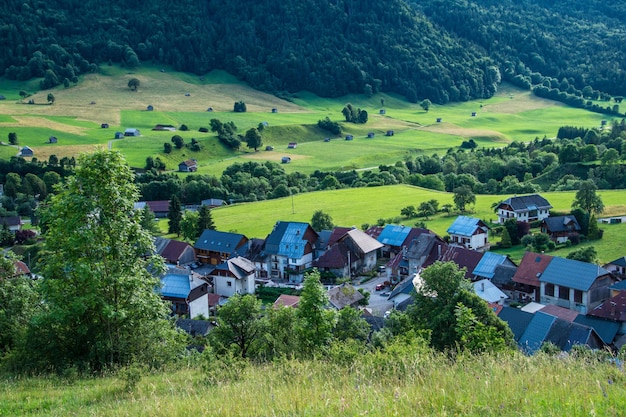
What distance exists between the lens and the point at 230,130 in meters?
124

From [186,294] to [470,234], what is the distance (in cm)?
2617

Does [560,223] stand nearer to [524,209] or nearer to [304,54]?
[524,209]

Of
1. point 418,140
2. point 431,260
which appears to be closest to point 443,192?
point 431,260

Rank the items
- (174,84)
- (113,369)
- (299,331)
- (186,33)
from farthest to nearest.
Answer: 1. (186,33)
2. (174,84)
3. (299,331)
4. (113,369)

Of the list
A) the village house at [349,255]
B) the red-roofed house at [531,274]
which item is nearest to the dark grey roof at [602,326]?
the red-roofed house at [531,274]

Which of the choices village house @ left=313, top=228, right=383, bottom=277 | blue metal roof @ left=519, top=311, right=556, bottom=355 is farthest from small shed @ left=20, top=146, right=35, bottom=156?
blue metal roof @ left=519, top=311, right=556, bottom=355

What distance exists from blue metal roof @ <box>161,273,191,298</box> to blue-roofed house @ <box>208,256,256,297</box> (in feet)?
18.9

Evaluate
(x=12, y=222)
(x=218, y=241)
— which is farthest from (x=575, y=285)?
(x=12, y=222)

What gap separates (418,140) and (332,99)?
5219 centimetres

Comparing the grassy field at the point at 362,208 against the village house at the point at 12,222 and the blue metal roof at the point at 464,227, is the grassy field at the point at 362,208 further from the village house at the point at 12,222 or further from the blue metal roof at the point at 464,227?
the village house at the point at 12,222

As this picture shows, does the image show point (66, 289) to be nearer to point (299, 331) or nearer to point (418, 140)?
point (299, 331)

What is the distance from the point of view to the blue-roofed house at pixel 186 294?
44.9 meters

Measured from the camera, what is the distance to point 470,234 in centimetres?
5709

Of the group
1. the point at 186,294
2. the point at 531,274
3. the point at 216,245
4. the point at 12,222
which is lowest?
the point at 12,222
